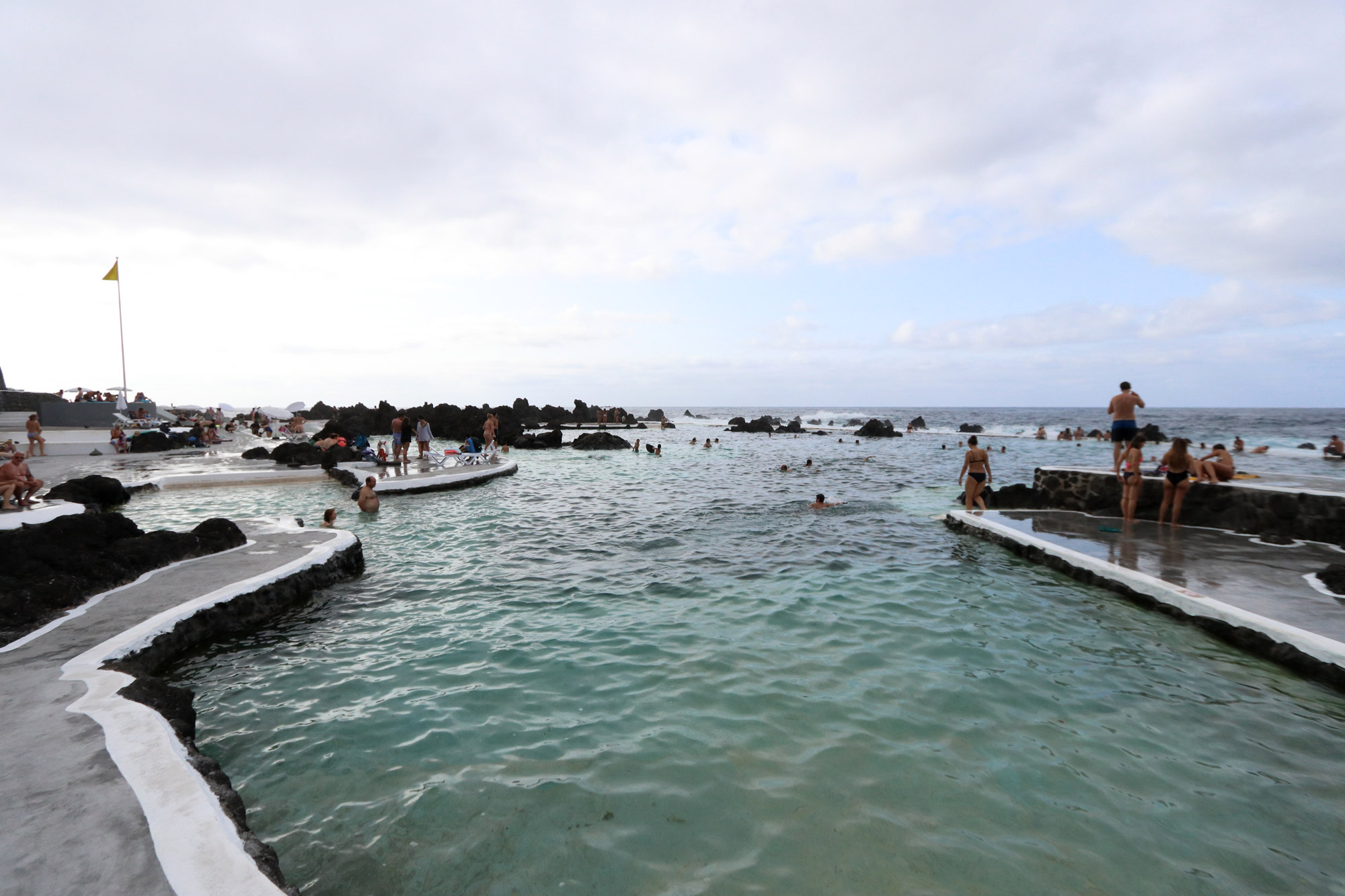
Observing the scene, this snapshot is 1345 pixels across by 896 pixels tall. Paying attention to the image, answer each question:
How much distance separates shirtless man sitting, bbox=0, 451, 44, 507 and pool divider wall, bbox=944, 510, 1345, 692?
18.1 meters

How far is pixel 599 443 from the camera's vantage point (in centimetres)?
3909

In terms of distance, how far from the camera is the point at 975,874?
356 centimetres

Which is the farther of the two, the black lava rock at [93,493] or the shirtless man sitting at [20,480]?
the black lava rock at [93,493]

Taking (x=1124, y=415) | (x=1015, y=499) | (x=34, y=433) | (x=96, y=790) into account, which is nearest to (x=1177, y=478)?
(x=1124, y=415)

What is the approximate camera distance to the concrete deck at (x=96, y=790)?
2.76 metres

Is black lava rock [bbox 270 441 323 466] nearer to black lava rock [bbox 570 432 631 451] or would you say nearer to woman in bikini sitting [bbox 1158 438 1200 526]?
black lava rock [bbox 570 432 631 451]

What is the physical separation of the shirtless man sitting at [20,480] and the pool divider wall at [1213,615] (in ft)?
59.3

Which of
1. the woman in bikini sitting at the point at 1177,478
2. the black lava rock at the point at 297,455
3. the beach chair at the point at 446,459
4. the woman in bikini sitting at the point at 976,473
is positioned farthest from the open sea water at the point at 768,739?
the black lava rock at the point at 297,455

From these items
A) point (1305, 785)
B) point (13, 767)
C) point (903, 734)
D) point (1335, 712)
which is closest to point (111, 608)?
point (13, 767)

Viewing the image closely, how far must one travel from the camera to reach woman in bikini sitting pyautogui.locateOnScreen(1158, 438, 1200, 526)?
10820 mm

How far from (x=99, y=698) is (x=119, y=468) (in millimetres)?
22069

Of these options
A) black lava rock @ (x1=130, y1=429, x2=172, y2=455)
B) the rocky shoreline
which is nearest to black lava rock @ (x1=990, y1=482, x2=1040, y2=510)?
→ the rocky shoreline

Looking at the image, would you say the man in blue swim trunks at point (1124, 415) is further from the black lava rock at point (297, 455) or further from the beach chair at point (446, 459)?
the black lava rock at point (297, 455)

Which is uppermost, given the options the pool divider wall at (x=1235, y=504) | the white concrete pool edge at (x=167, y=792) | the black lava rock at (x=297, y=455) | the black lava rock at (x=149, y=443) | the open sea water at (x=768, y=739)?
the black lava rock at (x=149, y=443)
